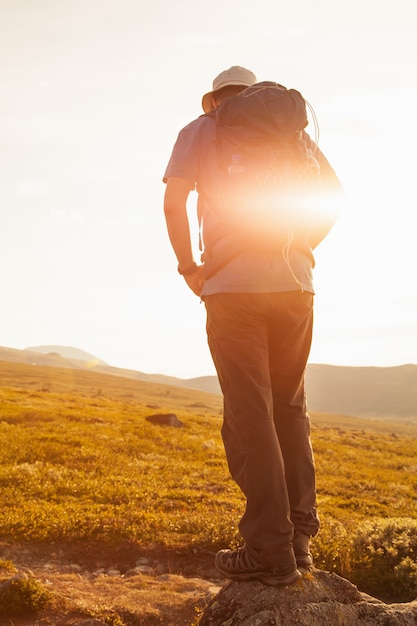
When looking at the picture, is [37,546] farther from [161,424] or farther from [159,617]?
[161,424]

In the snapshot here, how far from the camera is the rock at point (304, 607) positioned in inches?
145

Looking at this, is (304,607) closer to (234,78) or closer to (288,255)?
(288,255)

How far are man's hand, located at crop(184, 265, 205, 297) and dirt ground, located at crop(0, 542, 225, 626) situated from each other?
11.5ft

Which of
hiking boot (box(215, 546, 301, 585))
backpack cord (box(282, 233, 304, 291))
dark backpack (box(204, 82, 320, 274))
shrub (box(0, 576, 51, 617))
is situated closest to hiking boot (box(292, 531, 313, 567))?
hiking boot (box(215, 546, 301, 585))

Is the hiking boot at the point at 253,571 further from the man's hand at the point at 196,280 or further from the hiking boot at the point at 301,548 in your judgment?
the man's hand at the point at 196,280

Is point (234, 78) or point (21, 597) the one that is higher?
point (234, 78)

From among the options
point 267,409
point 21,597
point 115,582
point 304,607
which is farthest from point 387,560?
point 21,597

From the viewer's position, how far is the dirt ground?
18.4 feet

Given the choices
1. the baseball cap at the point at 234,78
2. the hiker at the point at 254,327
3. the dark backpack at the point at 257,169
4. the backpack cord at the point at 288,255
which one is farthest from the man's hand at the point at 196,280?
the baseball cap at the point at 234,78

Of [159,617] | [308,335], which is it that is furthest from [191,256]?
[159,617]

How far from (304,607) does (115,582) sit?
432 centimetres

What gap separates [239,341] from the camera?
3.95m

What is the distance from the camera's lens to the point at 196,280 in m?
4.33

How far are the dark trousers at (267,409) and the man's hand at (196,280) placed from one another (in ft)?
0.86
